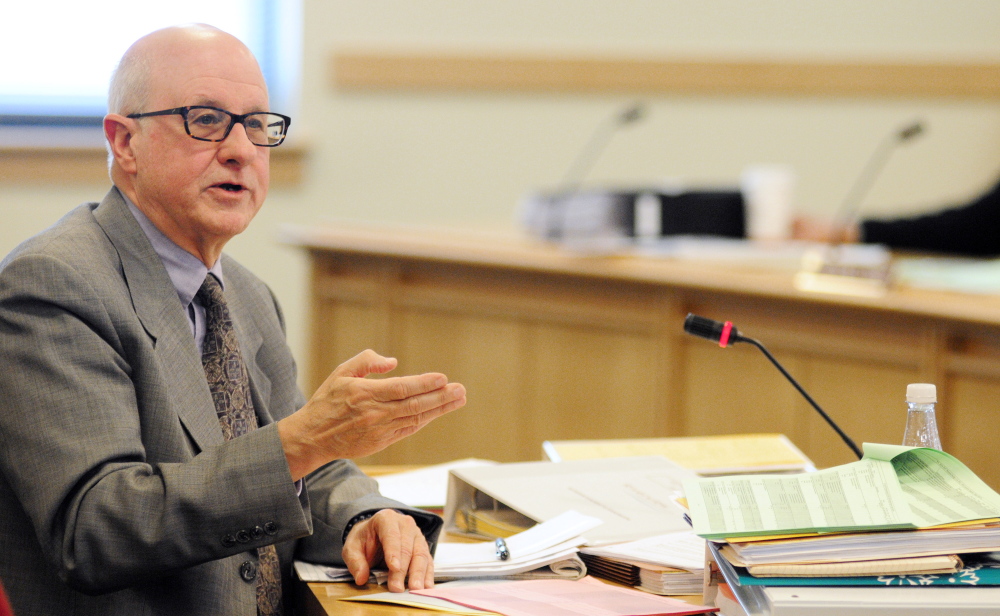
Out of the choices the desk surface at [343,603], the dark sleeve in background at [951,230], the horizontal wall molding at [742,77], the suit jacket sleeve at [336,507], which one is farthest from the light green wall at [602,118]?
the desk surface at [343,603]

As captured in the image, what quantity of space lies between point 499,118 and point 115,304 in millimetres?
4373

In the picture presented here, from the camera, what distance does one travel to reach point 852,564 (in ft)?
3.62

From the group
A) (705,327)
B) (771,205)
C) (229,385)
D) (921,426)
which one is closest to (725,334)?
(705,327)

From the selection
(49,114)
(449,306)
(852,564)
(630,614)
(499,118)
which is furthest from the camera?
(499,118)

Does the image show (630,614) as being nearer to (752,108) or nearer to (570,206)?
(570,206)

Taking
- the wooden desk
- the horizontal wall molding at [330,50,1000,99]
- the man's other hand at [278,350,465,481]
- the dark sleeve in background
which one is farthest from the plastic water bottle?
the horizontal wall molding at [330,50,1000,99]

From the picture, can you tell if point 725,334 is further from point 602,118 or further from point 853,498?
point 602,118

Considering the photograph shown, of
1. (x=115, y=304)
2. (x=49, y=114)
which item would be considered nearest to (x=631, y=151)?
(x=49, y=114)

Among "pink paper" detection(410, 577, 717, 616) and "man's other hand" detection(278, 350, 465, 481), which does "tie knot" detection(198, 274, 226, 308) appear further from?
"pink paper" detection(410, 577, 717, 616)

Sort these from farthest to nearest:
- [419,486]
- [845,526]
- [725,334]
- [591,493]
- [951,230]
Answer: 1. [951,230]
2. [419,486]
3. [591,493]
4. [725,334]
5. [845,526]

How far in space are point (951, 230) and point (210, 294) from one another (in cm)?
358

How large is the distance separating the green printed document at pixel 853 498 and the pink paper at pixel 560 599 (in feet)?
0.48

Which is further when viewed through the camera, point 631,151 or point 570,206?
point 631,151

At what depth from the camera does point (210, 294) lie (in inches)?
56.8
